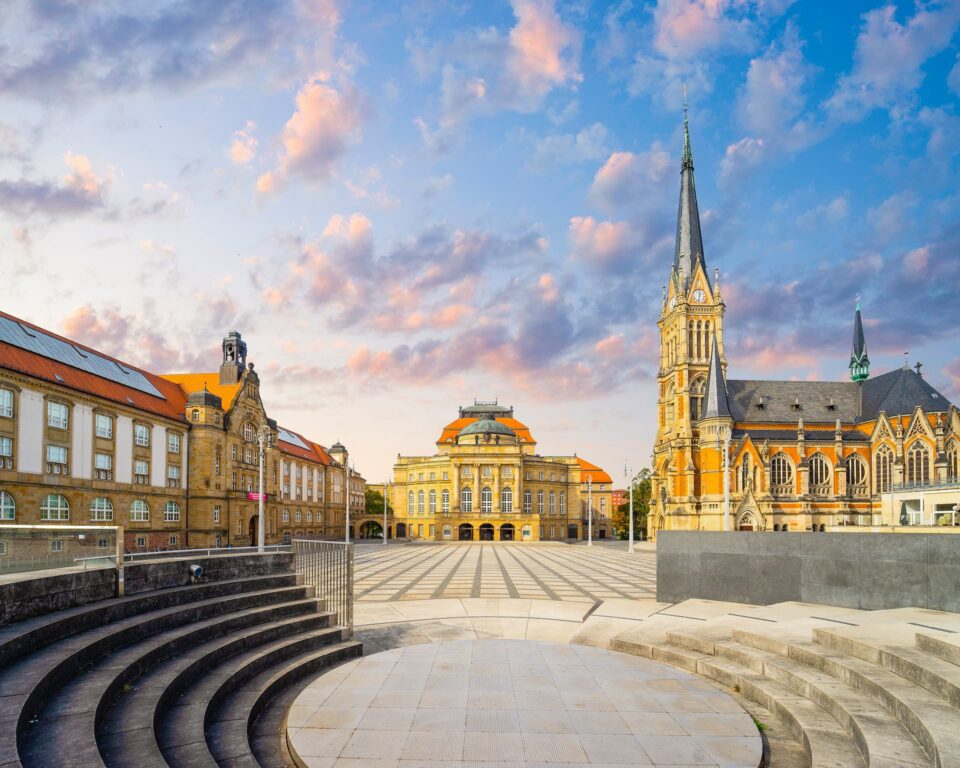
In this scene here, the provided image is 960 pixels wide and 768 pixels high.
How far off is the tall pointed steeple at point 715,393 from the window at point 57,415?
64.7 meters

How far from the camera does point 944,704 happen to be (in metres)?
7.21

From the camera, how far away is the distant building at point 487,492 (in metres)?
94.7

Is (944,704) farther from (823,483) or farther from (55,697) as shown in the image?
(823,483)

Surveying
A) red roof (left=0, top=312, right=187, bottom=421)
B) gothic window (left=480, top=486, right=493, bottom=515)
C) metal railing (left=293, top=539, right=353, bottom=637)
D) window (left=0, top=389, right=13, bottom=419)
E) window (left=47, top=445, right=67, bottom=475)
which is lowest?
gothic window (left=480, top=486, right=493, bottom=515)

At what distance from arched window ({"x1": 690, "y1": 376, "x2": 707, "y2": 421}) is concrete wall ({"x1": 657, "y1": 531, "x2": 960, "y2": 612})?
66080 millimetres

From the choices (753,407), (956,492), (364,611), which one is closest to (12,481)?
(364,611)

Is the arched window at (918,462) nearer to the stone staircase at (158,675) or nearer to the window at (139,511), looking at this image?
the window at (139,511)

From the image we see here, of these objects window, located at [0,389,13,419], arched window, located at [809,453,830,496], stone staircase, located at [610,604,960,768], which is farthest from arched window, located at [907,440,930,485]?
window, located at [0,389,13,419]

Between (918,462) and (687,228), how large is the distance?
41355 mm

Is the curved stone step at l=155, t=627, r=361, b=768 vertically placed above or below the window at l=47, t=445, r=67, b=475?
below

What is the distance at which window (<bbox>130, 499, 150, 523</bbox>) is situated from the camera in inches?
1791

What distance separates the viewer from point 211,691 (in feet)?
26.6

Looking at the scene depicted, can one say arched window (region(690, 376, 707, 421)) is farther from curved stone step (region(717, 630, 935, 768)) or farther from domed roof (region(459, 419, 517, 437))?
curved stone step (region(717, 630, 935, 768))

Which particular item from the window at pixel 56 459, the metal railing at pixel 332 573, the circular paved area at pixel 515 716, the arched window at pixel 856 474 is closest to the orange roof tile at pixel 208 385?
the window at pixel 56 459
